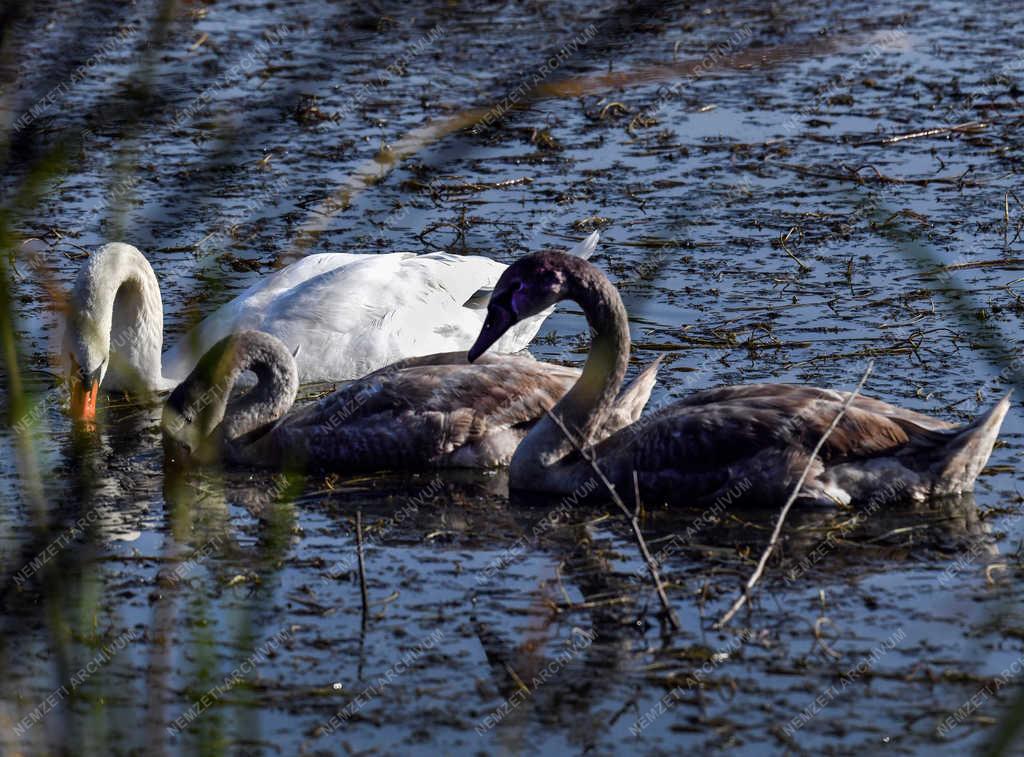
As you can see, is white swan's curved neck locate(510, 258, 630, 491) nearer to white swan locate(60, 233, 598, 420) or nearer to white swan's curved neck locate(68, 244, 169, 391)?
white swan locate(60, 233, 598, 420)

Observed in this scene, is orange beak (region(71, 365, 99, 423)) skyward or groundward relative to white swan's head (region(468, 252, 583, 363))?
groundward

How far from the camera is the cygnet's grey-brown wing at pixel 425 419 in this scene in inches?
267

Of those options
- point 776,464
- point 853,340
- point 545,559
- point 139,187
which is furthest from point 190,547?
point 139,187

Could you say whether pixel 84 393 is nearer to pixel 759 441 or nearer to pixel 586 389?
pixel 586 389

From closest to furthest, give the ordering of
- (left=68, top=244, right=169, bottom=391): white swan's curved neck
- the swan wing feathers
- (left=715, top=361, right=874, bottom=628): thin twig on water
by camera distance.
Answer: (left=715, top=361, right=874, bottom=628): thin twig on water → (left=68, top=244, right=169, bottom=391): white swan's curved neck → the swan wing feathers

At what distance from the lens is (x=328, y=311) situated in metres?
8.05

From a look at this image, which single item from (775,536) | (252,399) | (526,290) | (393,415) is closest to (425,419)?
(393,415)

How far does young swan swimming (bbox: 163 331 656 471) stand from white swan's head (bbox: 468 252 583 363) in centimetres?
32

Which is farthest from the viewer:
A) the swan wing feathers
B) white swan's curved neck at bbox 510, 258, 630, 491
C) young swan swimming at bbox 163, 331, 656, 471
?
the swan wing feathers

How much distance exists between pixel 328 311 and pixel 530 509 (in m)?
2.16

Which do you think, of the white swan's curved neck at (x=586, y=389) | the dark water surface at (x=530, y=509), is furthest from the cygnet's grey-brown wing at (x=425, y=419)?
the white swan's curved neck at (x=586, y=389)

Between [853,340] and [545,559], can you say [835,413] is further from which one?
[853,340]

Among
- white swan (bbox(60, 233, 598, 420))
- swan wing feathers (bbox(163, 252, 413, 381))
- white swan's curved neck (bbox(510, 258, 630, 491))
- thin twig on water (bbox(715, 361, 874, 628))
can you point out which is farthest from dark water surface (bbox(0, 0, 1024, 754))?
swan wing feathers (bbox(163, 252, 413, 381))

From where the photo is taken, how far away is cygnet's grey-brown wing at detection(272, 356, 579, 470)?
22.3ft
